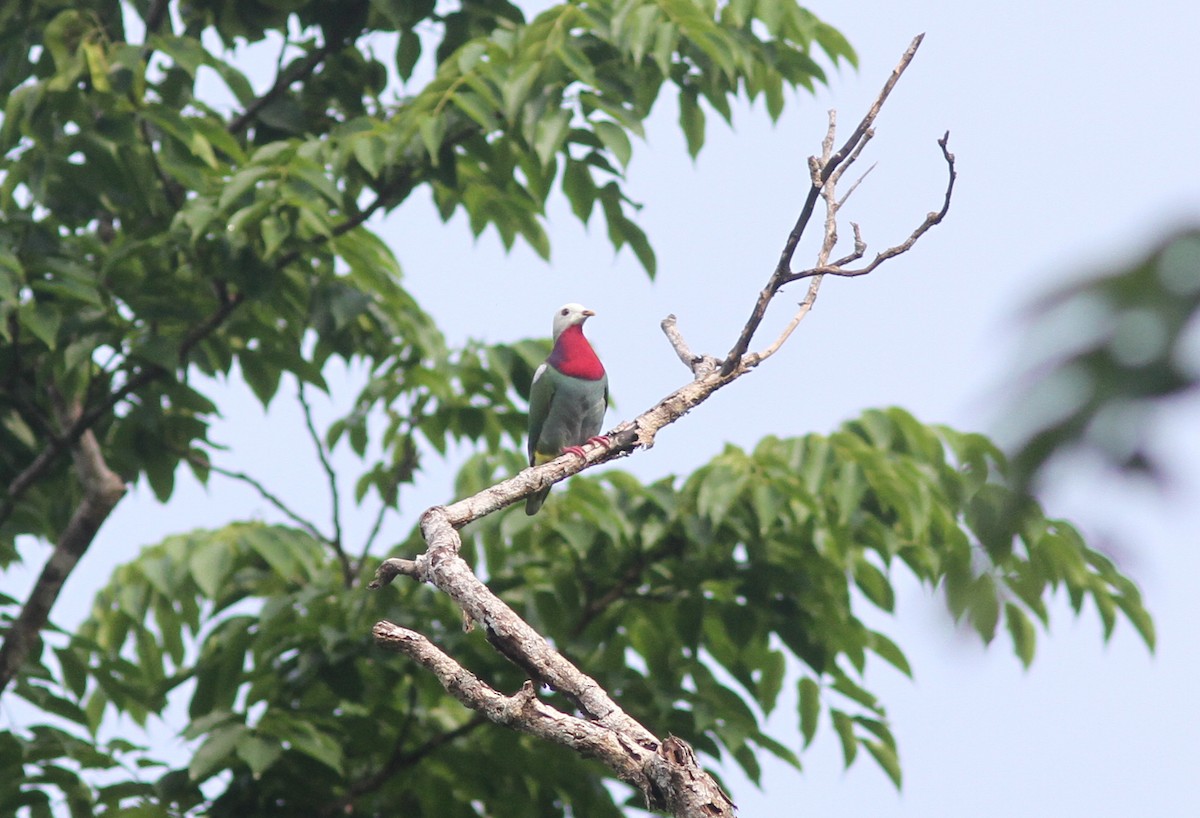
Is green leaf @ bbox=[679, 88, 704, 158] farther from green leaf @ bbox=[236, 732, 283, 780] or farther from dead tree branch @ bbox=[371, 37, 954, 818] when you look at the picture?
green leaf @ bbox=[236, 732, 283, 780]

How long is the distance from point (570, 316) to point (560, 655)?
2.75m

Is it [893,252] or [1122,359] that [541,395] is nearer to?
[893,252]

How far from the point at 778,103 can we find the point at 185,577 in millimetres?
3245

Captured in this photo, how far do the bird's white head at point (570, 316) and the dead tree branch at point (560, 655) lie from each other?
186 centimetres

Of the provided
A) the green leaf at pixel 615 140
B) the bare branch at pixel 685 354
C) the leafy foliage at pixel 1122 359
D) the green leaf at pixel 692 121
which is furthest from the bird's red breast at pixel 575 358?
the leafy foliage at pixel 1122 359

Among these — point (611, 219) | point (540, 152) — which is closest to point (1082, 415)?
point (540, 152)

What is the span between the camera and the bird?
5152 millimetres

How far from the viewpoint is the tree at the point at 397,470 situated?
499 centimetres

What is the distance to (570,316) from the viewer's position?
17.7ft

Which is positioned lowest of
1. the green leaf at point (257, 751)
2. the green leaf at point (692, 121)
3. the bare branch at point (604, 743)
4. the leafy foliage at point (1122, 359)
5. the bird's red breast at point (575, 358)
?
the leafy foliage at point (1122, 359)

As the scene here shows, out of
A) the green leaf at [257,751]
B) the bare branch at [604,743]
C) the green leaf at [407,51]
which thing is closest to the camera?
the bare branch at [604,743]

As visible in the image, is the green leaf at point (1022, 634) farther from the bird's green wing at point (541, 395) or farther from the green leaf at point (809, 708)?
the bird's green wing at point (541, 395)

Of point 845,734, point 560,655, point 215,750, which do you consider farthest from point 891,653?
point 560,655

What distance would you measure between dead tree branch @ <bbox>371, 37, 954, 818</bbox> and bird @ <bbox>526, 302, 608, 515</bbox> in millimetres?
1621
